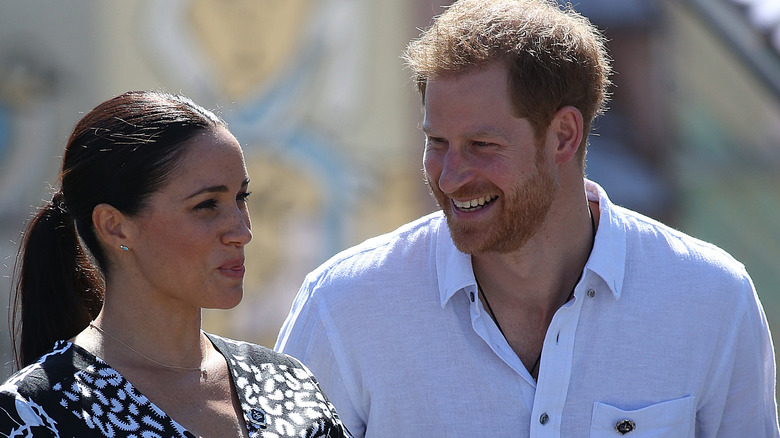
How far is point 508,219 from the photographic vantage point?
243 centimetres

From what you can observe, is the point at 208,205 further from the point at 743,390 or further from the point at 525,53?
the point at 743,390

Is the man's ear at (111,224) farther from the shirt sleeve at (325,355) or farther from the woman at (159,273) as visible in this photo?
the shirt sleeve at (325,355)

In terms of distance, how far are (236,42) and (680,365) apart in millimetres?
4653

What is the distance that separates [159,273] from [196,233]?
0.11 metres

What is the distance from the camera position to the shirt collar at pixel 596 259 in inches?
98.6

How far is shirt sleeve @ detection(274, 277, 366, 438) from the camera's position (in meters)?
2.50

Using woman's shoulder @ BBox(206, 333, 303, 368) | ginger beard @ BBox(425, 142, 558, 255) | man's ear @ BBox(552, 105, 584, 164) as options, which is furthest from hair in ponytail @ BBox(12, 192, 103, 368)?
man's ear @ BBox(552, 105, 584, 164)

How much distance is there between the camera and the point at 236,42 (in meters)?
6.50

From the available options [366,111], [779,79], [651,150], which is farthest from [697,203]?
[366,111]

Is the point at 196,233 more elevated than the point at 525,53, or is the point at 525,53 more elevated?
the point at 525,53

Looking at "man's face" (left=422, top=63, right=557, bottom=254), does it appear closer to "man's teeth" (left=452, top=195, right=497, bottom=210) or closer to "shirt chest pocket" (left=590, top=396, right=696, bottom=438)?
"man's teeth" (left=452, top=195, right=497, bottom=210)

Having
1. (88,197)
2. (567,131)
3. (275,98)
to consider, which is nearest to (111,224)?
(88,197)

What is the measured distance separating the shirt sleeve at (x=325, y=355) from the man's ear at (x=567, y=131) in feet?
2.38

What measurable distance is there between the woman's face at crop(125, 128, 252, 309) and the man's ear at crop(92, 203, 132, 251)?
0.02 meters
